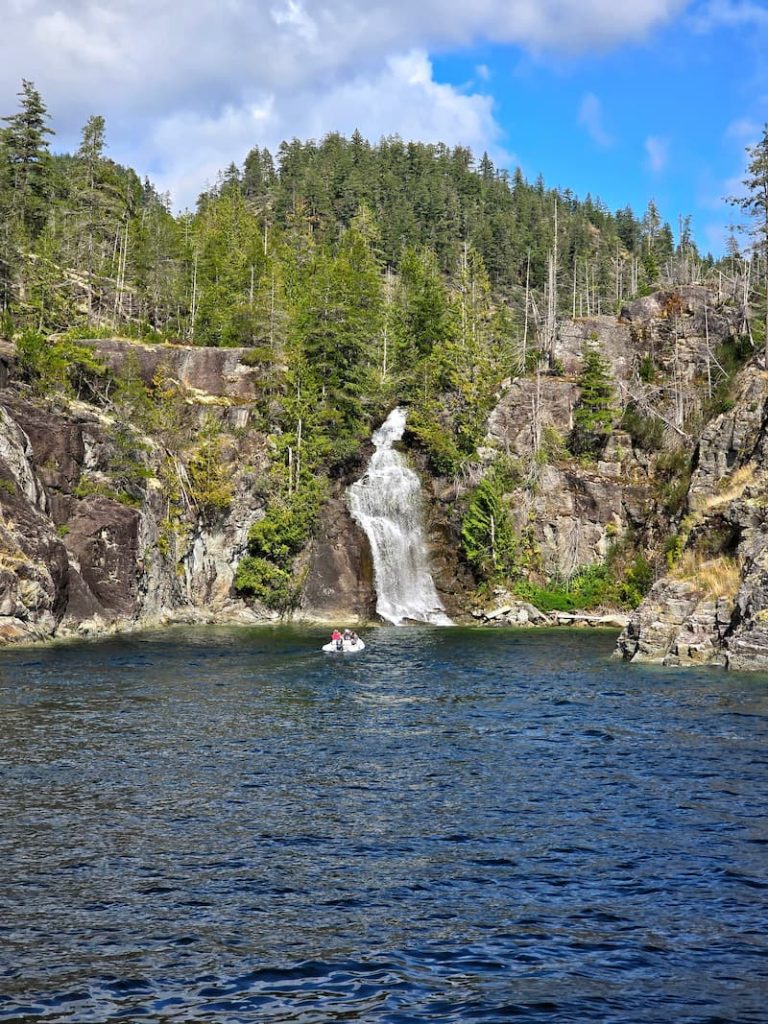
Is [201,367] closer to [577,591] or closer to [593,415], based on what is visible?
[593,415]

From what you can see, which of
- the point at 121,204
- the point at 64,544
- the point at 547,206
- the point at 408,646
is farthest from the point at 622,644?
the point at 547,206

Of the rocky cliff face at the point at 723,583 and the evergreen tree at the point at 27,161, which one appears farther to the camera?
the evergreen tree at the point at 27,161

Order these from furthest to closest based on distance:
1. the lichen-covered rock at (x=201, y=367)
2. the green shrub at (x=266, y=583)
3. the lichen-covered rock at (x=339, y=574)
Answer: the lichen-covered rock at (x=201, y=367)
the green shrub at (x=266, y=583)
the lichen-covered rock at (x=339, y=574)

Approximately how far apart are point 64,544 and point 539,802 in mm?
42189

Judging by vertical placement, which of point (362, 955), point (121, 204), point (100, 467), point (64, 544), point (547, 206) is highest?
point (547, 206)

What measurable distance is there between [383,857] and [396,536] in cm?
5431

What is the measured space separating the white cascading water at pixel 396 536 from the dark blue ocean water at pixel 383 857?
33.2 metres

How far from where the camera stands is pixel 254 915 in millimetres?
14445

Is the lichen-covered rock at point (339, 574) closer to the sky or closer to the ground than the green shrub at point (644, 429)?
closer to the ground

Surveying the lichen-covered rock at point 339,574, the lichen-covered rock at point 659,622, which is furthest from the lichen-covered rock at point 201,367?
the lichen-covered rock at point 659,622

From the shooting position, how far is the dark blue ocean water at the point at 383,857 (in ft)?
39.2

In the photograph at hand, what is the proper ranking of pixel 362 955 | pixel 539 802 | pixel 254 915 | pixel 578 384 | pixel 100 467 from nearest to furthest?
pixel 362 955 < pixel 254 915 < pixel 539 802 < pixel 100 467 < pixel 578 384

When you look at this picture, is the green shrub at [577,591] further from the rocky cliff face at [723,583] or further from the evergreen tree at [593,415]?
the rocky cliff face at [723,583]

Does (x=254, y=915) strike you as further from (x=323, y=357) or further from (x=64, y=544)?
(x=323, y=357)
